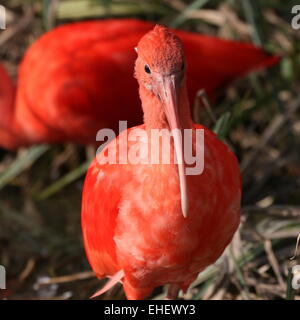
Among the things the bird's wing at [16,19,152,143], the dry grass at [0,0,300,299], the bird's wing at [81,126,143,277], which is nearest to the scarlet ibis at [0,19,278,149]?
the bird's wing at [16,19,152,143]

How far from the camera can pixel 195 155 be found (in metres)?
1.90

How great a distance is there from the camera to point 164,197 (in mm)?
1869

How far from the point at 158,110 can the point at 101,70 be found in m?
1.25

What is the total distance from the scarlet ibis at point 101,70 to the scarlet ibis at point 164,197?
996 mm

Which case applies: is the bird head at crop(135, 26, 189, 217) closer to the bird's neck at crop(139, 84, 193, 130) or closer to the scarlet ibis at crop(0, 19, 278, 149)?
the bird's neck at crop(139, 84, 193, 130)

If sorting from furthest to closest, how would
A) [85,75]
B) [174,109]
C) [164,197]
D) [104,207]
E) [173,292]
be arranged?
[85,75] < [173,292] < [104,207] < [164,197] < [174,109]

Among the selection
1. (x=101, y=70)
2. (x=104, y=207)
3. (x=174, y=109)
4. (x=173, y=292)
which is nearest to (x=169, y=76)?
(x=174, y=109)

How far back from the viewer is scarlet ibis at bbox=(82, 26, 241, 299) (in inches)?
68.9

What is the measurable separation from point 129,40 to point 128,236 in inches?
50.7

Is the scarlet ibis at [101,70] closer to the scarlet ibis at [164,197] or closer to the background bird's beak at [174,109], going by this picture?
the scarlet ibis at [164,197]

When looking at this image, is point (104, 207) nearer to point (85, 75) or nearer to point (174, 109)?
point (174, 109)

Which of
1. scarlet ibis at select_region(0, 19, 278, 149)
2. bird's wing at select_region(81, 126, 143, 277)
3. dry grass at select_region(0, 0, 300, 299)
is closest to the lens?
bird's wing at select_region(81, 126, 143, 277)

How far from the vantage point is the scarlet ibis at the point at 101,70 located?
3025 mm

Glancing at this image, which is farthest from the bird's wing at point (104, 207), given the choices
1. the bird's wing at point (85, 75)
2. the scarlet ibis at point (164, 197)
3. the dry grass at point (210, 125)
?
the bird's wing at point (85, 75)
